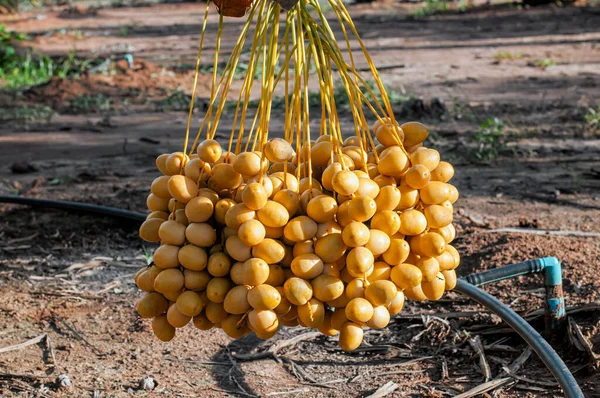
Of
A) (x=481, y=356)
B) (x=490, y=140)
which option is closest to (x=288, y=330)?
(x=481, y=356)

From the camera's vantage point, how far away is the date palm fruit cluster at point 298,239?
161 centimetres

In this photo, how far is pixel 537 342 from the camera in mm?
2311

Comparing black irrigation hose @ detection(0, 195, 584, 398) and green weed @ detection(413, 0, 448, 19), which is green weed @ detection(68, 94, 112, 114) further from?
green weed @ detection(413, 0, 448, 19)

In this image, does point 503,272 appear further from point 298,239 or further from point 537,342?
point 298,239

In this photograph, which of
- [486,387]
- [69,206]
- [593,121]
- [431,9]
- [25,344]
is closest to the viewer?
[486,387]

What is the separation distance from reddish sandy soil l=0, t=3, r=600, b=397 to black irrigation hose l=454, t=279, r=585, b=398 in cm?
40

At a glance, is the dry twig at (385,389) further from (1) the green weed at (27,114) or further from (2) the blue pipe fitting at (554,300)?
(1) the green weed at (27,114)

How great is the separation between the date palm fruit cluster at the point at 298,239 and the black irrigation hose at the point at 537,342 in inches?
24.7

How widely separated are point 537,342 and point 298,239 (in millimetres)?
1059

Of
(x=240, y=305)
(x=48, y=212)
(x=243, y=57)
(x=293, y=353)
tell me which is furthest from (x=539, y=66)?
(x=240, y=305)

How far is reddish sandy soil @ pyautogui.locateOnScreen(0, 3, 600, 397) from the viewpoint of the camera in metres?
2.90

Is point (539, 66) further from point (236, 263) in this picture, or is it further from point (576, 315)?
point (236, 263)

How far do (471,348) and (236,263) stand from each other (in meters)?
1.63

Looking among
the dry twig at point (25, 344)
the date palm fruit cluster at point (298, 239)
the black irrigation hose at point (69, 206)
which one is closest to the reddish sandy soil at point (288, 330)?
the dry twig at point (25, 344)
